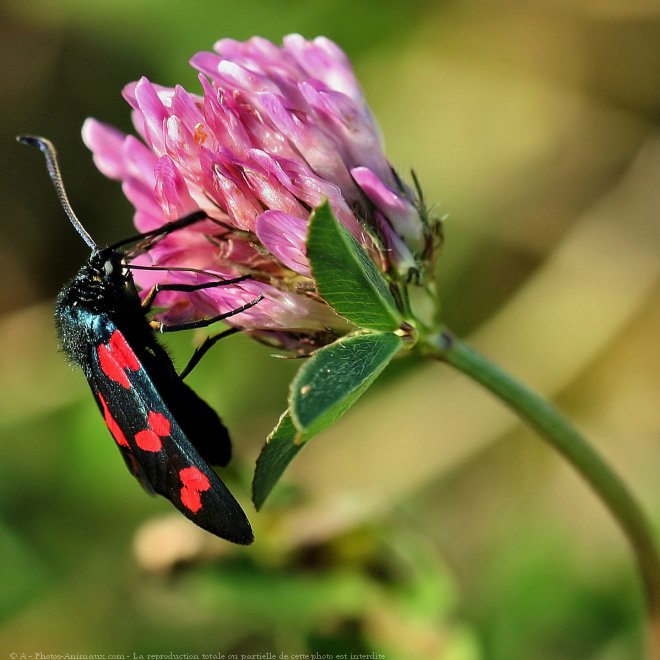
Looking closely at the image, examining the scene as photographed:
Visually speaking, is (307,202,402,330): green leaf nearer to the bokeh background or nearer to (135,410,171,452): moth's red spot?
(135,410,171,452): moth's red spot

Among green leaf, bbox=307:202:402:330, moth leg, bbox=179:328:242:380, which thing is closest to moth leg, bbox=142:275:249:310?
moth leg, bbox=179:328:242:380

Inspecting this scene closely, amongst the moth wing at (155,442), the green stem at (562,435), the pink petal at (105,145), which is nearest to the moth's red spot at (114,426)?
A: the moth wing at (155,442)

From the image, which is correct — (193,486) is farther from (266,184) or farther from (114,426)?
(266,184)

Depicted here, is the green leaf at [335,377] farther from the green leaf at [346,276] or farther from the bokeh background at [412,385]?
the bokeh background at [412,385]

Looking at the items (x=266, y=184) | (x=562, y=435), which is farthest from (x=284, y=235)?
(x=562, y=435)

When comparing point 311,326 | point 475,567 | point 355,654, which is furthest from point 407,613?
point 311,326

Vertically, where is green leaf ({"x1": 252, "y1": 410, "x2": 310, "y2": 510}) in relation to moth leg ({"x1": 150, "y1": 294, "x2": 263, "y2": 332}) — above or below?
below
